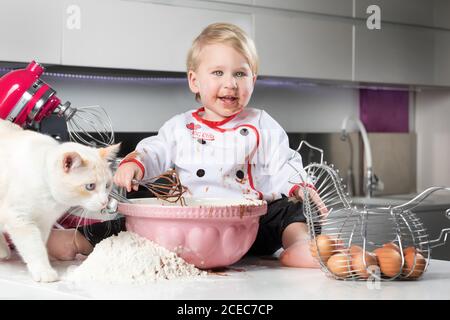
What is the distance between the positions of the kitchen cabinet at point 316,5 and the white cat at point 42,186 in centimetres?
158

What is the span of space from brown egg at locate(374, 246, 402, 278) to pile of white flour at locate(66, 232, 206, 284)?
24 centimetres

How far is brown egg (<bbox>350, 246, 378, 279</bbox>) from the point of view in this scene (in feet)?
2.96

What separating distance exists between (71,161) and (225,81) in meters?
0.59

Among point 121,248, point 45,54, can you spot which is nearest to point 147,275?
point 121,248

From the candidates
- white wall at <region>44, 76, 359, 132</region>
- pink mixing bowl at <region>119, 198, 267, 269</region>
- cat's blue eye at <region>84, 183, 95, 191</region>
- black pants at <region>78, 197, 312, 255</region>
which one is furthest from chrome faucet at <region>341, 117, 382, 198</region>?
cat's blue eye at <region>84, 183, 95, 191</region>

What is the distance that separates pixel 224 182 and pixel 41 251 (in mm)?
472

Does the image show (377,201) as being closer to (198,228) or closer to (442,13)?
(442,13)

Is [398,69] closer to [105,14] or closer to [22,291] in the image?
[105,14]

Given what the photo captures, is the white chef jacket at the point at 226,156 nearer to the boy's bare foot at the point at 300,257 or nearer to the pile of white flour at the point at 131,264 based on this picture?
the boy's bare foot at the point at 300,257

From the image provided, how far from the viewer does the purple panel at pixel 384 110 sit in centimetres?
307

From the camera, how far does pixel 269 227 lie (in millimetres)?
1222

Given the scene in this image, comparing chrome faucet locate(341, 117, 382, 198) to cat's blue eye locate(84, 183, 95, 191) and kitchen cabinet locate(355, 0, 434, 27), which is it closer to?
kitchen cabinet locate(355, 0, 434, 27)

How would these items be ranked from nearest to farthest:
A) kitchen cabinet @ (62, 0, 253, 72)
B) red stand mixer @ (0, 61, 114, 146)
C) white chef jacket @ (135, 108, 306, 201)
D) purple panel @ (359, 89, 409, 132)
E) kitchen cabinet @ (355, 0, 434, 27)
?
red stand mixer @ (0, 61, 114, 146), white chef jacket @ (135, 108, 306, 201), kitchen cabinet @ (62, 0, 253, 72), kitchen cabinet @ (355, 0, 434, 27), purple panel @ (359, 89, 409, 132)

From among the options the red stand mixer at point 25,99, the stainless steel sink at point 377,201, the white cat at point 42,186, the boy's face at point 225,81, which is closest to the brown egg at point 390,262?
the white cat at point 42,186
